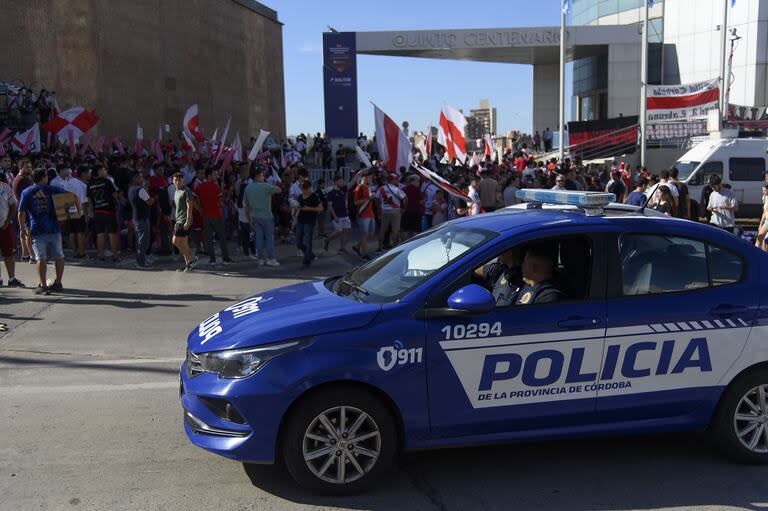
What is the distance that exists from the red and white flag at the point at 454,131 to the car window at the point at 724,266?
45.1ft

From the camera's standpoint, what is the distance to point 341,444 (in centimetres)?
410

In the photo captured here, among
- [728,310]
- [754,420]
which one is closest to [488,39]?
[728,310]

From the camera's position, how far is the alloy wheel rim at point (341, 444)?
13.3 ft

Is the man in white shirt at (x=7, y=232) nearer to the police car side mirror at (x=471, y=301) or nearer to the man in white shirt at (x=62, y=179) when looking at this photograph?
the man in white shirt at (x=62, y=179)

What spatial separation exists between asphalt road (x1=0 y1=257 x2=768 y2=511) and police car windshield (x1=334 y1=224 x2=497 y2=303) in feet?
3.78

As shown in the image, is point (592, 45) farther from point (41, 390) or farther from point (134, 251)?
point (41, 390)

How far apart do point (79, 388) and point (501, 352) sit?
401 centimetres

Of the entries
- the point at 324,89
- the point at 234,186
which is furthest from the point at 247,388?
the point at 324,89

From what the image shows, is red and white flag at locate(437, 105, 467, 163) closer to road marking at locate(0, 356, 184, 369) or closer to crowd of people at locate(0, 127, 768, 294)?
crowd of people at locate(0, 127, 768, 294)

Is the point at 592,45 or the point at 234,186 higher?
the point at 592,45

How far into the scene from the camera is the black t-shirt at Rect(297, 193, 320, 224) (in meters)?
13.2

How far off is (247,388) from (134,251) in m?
11.6

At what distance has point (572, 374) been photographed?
4.30 meters

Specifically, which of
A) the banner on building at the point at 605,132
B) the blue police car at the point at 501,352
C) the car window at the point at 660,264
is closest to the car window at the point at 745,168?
the banner on building at the point at 605,132
